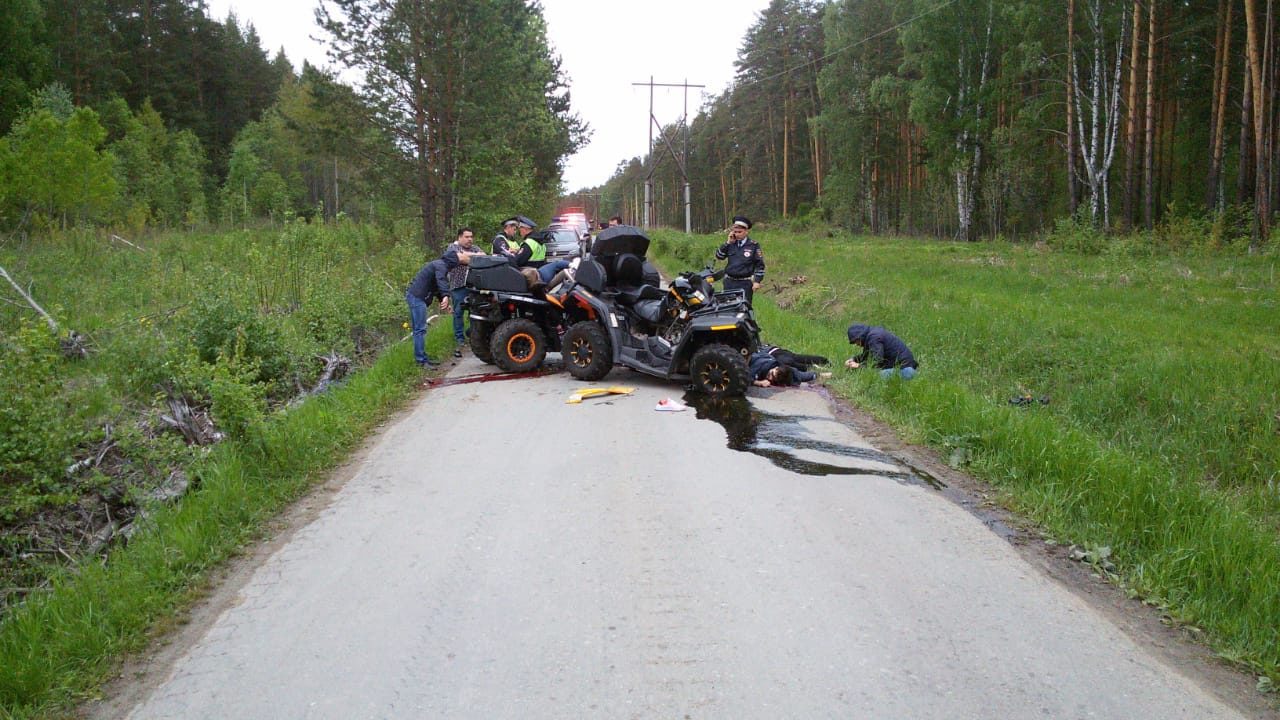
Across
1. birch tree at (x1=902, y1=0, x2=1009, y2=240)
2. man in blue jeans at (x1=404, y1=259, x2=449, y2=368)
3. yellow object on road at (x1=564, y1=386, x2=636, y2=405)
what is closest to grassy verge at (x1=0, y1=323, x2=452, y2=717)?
yellow object on road at (x1=564, y1=386, x2=636, y2=405)

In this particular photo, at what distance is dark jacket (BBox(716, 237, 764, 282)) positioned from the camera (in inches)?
514

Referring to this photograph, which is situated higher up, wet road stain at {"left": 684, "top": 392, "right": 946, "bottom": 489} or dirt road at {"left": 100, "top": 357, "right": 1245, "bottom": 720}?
wet road stain at {"left": 684, "top": 392, "right": 946, "bottom": 489}

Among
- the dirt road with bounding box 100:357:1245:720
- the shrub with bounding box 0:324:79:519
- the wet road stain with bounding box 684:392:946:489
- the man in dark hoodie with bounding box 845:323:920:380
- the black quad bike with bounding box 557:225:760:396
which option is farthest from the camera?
the man in dark hoodie with bounding box 845:323:920:380

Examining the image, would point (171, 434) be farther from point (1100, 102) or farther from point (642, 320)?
point (1100, 102)

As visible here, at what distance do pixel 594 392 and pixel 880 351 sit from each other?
364 cm

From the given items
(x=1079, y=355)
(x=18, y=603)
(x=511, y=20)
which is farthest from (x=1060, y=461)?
(x=511, y=20)

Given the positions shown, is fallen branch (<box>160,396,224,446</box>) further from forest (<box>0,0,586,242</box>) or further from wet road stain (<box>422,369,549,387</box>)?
forest (<box>0,0,586,242</box>)

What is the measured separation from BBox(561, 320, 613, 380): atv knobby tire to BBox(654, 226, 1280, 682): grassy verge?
9.40 feet

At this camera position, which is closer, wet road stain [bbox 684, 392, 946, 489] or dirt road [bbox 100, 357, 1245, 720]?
dirt road [bbox 100, 357, 1245, 720]

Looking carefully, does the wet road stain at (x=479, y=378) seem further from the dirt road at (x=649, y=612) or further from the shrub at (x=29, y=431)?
the shrub at (x=29, y=431)

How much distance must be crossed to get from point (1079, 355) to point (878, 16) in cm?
4184

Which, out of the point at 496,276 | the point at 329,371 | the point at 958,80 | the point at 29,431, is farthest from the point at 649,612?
the point at 958,80

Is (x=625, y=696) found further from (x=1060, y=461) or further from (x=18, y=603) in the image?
(x=1060, y=461)

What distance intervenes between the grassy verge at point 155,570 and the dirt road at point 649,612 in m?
0.29
